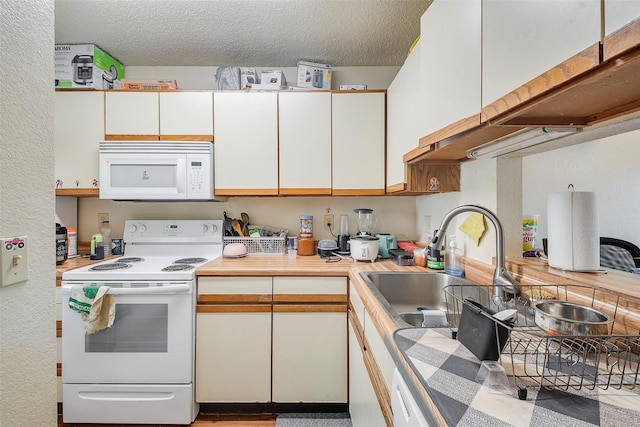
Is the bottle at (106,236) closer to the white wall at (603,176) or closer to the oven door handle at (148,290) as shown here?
the oven door handle at (148,290)

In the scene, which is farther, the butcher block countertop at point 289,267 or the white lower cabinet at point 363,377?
the butcher block countertop at point 289,267

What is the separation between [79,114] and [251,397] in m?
2.18

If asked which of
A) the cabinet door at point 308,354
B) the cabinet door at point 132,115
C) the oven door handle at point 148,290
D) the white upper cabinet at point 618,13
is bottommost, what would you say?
the cabinet door at point 308,354

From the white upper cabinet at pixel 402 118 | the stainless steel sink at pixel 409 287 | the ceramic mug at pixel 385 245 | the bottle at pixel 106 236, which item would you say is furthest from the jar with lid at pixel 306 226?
the bottle at pixel 106 236

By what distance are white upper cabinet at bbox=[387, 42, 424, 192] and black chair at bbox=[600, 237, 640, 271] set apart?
1073 millimetres

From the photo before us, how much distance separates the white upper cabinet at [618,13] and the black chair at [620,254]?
144cm

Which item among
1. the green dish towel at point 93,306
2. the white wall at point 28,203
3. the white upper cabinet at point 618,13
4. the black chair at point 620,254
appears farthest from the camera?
the green dish towel at point 93,306

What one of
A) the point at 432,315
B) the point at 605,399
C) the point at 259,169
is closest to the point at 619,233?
the point at 432,315

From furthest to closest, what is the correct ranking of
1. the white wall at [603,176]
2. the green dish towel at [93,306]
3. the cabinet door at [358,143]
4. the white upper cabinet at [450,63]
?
the cabinet door at [358,143], the green dish towel at [93,306], the white wall at [603,176], the white upper cabinet at [450,63]

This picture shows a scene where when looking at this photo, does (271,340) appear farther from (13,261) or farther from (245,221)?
(13,261)

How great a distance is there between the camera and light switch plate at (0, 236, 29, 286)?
0.69 meters

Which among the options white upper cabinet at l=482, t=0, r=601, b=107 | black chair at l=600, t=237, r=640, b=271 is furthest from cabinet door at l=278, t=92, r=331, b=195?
black chair at l=600, t=237, r=640, b=271

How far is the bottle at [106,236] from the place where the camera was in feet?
7.30

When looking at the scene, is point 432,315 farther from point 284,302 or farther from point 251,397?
point 251,397
